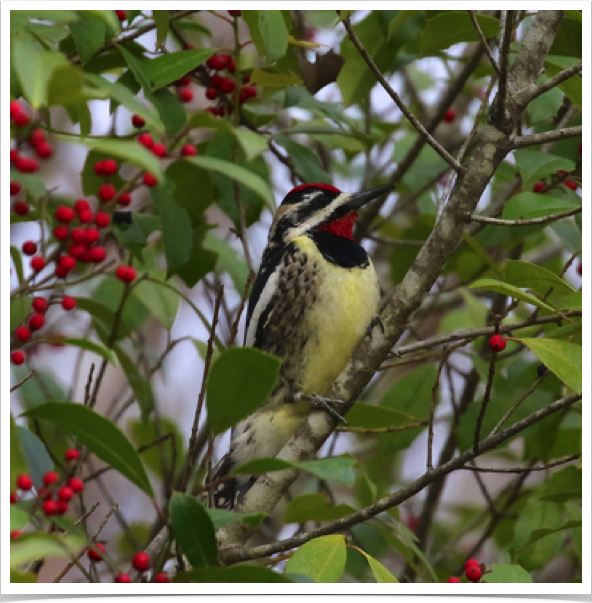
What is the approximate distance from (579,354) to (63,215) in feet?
3.69

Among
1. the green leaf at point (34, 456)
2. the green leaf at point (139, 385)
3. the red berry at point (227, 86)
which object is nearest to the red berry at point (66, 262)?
the green leaf at point (34, 456)

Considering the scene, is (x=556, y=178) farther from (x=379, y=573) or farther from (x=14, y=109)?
(x=14, y=109)

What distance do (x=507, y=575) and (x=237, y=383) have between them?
82 cm

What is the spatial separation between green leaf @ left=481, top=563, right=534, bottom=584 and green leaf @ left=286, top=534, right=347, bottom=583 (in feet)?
1.21

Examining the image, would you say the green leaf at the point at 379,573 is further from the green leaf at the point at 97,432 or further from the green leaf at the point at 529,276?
the green leaf at the point at 529,276

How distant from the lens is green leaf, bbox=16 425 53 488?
1.58 metres

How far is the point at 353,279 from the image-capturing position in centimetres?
269

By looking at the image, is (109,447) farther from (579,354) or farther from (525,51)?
(525,51)

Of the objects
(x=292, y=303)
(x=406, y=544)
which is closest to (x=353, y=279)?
(x=292, y=303)

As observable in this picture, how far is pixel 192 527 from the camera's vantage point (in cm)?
142

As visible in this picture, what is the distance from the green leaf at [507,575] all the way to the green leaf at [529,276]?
65 centimetres

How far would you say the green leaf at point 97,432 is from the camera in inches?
53.9

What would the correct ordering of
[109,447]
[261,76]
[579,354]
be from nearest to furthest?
[109,447]
[579,354]
[261,76]

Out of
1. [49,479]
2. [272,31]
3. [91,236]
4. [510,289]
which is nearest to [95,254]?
[91,236]
